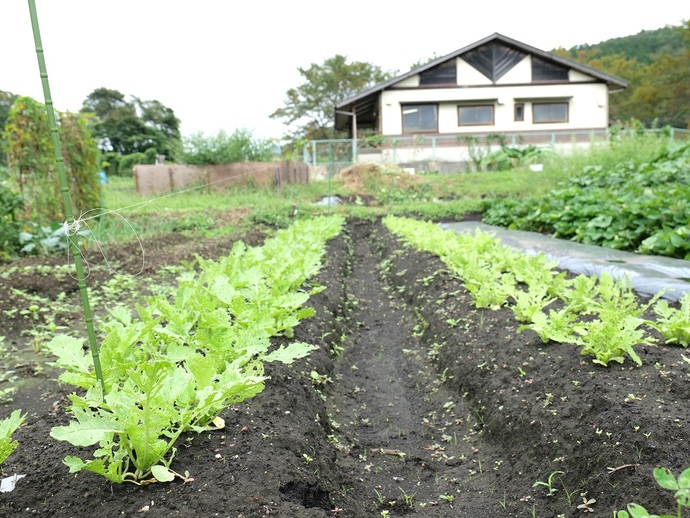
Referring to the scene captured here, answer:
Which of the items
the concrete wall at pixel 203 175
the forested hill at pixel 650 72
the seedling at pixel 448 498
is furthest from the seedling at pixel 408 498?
the forested hill at pixel 650 72

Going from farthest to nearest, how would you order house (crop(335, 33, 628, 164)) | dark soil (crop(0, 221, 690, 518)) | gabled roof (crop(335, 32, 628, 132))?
1. house (crop(335, 33, 628, 164))
2. gabled roof (crop(335, 32, 628, 132))
3. dark soil (crop(0, 221, 690, 518))

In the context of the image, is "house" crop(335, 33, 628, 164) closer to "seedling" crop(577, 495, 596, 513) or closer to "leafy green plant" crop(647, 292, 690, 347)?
"leafy green plant" crop(647, 292, 690, 347)

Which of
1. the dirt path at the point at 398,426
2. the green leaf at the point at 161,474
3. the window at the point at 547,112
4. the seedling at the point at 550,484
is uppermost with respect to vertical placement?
the window at the point at 547,112

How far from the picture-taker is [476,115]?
27.5 meters

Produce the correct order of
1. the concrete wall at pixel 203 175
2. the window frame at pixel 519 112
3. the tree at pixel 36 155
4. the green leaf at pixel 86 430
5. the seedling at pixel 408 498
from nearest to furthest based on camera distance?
the green leaf at pixel 86 430 < the seedling at pixel 408 498 < the tree at pixel 36 155 < the concrete wall at pixel 203 175 < the window frame at pixel 519 112

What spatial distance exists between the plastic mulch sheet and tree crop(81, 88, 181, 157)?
36427mm

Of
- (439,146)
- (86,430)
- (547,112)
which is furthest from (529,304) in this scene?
(547,112)

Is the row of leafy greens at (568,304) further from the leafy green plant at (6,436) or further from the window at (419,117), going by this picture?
the window at (419,117)

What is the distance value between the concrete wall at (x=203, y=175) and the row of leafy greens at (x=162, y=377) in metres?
15.1

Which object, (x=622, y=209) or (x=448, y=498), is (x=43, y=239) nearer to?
(x=448, y=498)

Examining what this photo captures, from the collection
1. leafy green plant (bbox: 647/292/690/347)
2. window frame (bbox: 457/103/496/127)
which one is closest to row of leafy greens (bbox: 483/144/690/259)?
leafy green plant (bbox: 647/292/690/347)

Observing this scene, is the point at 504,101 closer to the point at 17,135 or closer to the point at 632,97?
the point at 632,97

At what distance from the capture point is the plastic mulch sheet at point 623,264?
5152mm

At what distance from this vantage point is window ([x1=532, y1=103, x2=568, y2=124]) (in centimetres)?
2766
